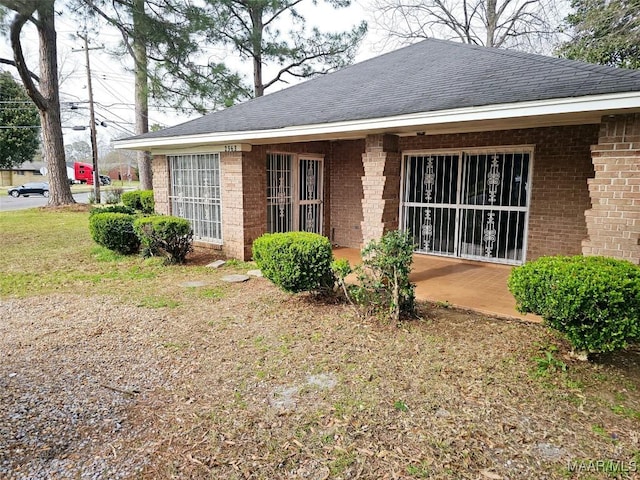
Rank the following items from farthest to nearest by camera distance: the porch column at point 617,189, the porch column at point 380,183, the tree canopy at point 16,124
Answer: the tree canopy at point 16,124 < the porch column at point 380,183 < the porch column at point 617,189

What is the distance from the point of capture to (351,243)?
966 centimetres

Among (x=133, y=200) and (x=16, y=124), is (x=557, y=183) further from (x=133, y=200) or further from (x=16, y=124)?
(x=16, y=124)

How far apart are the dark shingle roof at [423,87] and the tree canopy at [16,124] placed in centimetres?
3119

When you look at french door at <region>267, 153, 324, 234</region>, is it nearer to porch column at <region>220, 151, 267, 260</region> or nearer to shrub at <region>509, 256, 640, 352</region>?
porch column at <region>220, 151, 267, 260</region>

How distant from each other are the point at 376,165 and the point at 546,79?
232cm

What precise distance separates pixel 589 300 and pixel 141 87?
15.1 m

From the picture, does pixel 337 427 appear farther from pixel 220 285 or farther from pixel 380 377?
pixel 220 285

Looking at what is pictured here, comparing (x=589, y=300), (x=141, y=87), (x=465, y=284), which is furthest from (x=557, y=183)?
(x=141, y=87)

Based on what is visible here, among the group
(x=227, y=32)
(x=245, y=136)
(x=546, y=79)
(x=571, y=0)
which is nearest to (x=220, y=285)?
(x=245, y=136)

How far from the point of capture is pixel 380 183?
5.99m

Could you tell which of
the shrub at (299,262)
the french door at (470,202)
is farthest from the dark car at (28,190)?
the shrub at (299,262)

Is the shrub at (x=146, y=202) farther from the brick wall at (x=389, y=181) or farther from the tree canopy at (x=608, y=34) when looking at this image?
the tree canopy at (x=608, y=34)

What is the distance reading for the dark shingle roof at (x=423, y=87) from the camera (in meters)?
4.57

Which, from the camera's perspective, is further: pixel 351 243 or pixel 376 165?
pixel 351 243
